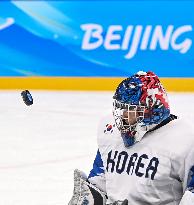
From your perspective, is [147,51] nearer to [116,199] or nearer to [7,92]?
[7,92]

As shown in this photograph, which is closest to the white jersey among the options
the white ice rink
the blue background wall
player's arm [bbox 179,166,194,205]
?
player's arm [bbox 179,166,194,205]

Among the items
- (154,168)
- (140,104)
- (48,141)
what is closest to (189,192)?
(154,168)

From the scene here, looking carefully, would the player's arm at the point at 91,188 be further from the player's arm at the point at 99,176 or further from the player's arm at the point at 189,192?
the player's arm at the point at 189,192

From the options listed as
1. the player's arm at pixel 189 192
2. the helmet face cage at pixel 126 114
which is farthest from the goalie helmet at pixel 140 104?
the player's arm at pixel 189 192

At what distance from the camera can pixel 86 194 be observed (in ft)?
6.08

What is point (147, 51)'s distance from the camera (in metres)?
8.02

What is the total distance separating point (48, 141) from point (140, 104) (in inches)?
123

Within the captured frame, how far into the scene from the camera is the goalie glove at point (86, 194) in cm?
185

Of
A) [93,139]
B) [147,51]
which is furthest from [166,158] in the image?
[147,51]

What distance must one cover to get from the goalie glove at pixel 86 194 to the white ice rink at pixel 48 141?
125 centimetres

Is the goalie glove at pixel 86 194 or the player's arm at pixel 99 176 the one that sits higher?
the player's arm at pixel 99 176

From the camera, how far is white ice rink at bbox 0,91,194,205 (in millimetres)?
3418

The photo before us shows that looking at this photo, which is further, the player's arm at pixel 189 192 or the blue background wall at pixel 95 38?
the blue background wall at pixel 95 38

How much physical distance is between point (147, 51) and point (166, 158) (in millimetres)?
6318
